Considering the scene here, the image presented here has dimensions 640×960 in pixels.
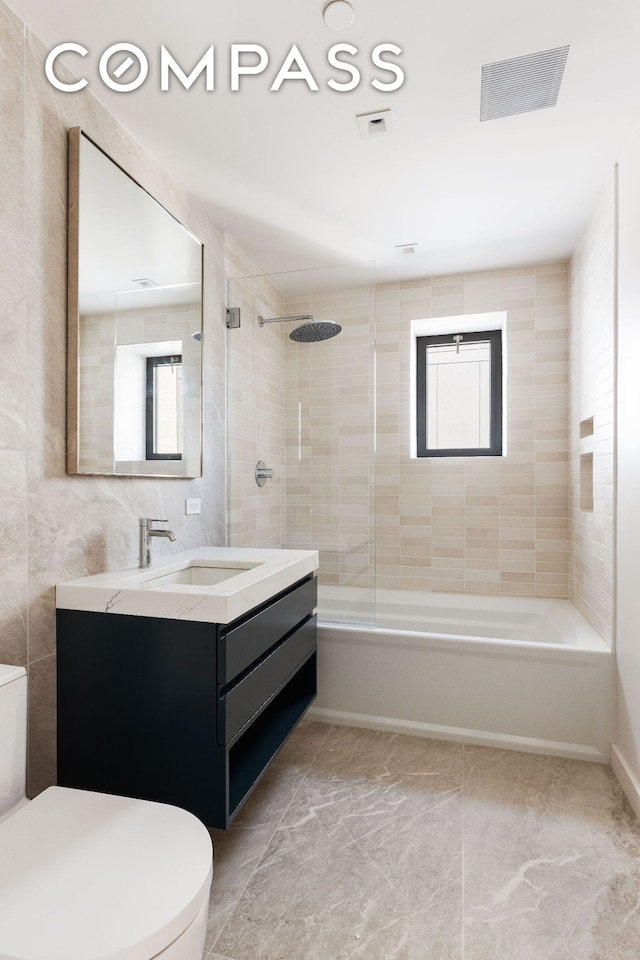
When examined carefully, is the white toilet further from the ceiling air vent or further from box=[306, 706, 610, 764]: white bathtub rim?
the ceiling air vent

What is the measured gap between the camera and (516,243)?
9.35 feet

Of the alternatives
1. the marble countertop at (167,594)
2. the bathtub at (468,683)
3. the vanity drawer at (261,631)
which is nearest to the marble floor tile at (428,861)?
the bathtub at (468,683)

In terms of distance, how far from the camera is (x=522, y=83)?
65.9 inches

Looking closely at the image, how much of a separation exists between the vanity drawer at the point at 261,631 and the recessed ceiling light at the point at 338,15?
5.73ft

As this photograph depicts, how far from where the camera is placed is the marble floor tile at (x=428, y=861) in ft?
4.31

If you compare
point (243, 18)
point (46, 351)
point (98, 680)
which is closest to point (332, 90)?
point (243, 18)

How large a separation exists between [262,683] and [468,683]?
3.59ft

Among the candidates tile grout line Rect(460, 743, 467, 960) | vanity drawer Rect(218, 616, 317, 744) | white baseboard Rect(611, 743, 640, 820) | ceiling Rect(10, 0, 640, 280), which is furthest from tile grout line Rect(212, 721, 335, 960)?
ceiling Rect(10, 0, 640, 280)

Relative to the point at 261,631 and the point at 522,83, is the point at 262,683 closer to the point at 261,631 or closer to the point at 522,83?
the point at 261,631

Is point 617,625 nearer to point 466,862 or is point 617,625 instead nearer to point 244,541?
point 466,862

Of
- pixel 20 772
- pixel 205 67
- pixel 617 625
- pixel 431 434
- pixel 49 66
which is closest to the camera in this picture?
pixel 20 772

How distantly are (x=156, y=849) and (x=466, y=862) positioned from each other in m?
1.07

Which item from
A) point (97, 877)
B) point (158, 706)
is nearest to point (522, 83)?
point (158, 706)

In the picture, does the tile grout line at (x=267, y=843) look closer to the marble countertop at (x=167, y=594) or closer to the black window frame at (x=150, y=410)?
the marble countertop at (x=167, y=594)
